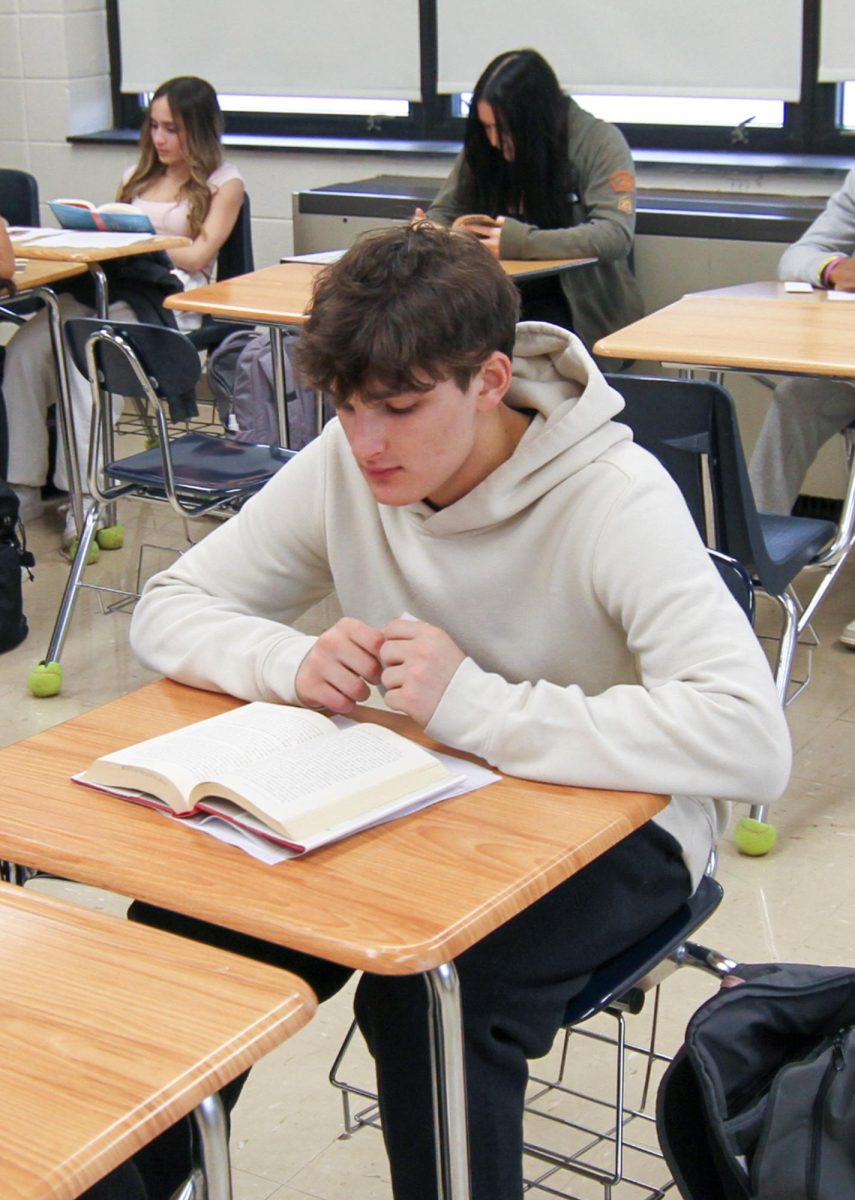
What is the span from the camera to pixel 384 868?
116 cm

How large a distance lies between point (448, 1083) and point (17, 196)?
408 cm

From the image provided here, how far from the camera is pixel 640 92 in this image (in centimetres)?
461

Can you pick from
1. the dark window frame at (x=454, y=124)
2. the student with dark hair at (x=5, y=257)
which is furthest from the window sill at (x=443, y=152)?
the student with dark hair at (x=5, y=257)

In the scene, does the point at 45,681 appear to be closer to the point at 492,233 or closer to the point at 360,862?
the point at 492,233

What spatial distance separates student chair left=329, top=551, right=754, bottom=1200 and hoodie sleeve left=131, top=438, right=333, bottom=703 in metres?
0.41

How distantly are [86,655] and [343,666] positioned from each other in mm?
2124

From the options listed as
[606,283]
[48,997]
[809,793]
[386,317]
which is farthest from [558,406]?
[606,283]

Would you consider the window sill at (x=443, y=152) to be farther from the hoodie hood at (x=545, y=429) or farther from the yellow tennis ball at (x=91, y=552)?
the hoodie hood at (x=545, y=429)

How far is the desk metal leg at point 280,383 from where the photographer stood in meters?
3.60

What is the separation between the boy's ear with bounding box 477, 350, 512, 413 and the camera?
142 centimetres

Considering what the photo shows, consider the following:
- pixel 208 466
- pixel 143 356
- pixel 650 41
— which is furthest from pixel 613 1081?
pixel 650 41

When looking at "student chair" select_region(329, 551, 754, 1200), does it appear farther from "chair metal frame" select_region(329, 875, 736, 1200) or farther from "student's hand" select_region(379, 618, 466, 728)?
"student's hand" select_region(379, 618, 466, 728)

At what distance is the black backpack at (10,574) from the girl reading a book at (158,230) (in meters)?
0.65

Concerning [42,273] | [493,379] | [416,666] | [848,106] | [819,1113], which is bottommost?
[819,1113]
